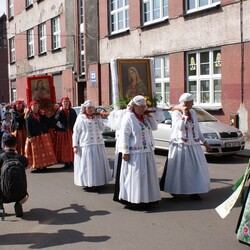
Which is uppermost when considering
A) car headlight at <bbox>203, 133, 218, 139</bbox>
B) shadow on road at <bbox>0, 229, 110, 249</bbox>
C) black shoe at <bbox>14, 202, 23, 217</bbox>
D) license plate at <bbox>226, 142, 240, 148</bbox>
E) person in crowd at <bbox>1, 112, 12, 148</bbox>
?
person in crowd at <bbox>1, 112, 12, 148</bbox>

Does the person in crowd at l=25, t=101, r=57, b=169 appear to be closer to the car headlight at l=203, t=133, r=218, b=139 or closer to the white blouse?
the white blouse

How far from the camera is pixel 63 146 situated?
11.5 m

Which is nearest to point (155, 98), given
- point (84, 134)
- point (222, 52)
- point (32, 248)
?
point (84, 134)

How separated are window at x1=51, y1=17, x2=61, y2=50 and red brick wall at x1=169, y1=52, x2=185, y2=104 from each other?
41.6 ft

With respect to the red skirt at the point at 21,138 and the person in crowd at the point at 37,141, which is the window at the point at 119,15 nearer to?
the red skirt at the point at 21,138

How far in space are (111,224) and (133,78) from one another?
2.96 m

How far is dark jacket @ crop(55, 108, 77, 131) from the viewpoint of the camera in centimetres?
1139

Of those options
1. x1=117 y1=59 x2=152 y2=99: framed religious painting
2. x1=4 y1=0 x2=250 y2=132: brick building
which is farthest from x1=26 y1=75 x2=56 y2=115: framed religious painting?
x1=4 y1=0 x2=250 y2=132: brick building

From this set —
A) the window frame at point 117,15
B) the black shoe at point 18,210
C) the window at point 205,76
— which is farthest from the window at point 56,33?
the black shoe at point 18,210

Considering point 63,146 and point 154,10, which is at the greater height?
point 154,10

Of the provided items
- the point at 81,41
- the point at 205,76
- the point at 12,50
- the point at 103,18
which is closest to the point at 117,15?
the point at 103,18

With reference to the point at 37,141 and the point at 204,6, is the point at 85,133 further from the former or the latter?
the point at 204,6

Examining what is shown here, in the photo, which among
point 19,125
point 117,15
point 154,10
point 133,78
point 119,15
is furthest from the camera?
point 117,15

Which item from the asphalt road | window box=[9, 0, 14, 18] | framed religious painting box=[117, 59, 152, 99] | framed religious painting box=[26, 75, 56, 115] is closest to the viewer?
the asphalt road
